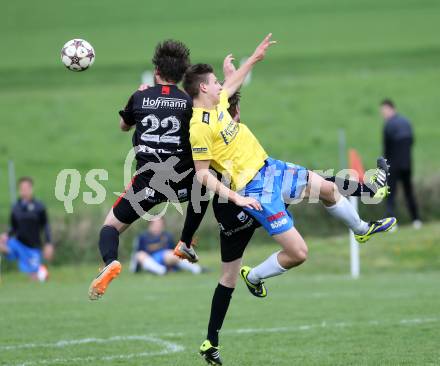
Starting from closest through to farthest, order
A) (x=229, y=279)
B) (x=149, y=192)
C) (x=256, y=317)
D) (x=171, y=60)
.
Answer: (x=171, y=60) → (x=149, y=192) → (x=229, y=279) → (x=256, y=317)

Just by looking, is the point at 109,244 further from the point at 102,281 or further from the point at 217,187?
the point at 217,187

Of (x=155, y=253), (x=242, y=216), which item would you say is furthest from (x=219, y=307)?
(x=155, y=253)

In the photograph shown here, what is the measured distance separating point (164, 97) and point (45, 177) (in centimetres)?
1715

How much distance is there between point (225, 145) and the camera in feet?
28.3

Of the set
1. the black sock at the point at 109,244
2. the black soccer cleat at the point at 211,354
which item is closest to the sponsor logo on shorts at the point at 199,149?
the black sock at the point at 109,244

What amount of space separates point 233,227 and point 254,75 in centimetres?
2853

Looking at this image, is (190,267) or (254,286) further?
(190,267)

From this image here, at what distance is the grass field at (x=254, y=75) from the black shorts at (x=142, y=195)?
463 inches

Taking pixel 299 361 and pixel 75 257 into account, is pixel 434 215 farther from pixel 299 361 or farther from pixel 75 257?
pixel 299 361

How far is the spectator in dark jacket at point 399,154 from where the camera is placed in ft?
63.5

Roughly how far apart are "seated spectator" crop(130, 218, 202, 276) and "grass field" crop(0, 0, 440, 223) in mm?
2770

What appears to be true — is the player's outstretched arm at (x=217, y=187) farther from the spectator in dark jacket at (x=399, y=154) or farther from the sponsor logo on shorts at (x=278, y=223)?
the spectator in dark jacket at (x=399, y=154)

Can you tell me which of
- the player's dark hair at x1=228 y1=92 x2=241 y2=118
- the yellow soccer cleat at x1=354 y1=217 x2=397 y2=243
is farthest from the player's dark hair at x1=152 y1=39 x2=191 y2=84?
the yellow soccer cleat at x1=354 y1=217 x2=397 y2=243

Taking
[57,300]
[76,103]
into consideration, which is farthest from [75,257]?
[76,103]
